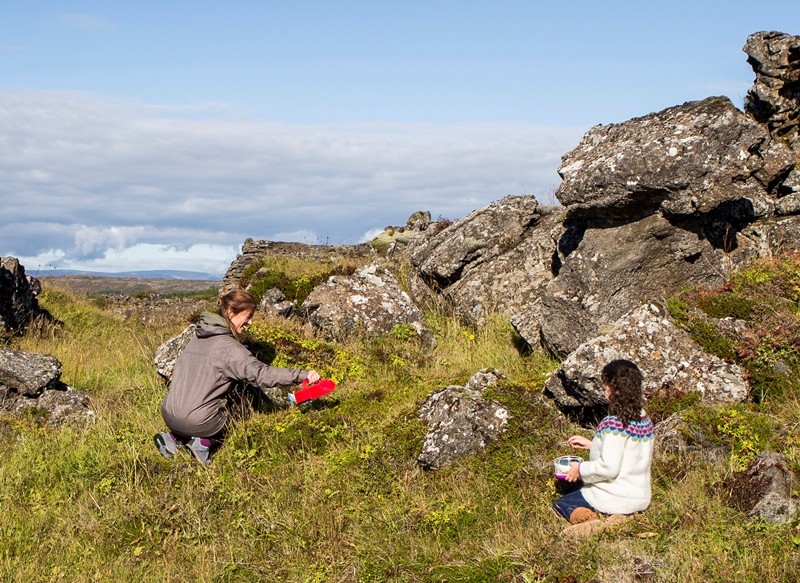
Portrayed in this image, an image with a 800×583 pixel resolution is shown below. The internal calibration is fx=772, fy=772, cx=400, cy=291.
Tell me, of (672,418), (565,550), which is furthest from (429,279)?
(565,550)

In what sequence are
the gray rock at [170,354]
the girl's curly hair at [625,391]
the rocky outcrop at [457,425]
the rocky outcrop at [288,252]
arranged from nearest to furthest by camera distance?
the girl's curly hair at [625,391] → the rocky outcrop at [457,425] → the gray rock at [170,354] → the rocky outcrop at [288,252]

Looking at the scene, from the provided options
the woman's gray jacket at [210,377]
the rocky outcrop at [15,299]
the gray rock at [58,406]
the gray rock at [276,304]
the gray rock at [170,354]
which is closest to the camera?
the woman's gray jacket at [210,377]

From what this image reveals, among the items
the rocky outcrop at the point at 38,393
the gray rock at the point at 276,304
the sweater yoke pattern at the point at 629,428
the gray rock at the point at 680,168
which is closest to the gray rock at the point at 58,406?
the rocky outcrop at the point at 38,393

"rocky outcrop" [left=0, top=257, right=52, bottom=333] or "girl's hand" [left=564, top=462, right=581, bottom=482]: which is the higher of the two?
"rocky outcrop" [left=0, top=257, right=52, bottom=333]

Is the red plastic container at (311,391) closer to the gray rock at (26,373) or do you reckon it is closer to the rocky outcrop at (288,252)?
the gray rock at (26,373)

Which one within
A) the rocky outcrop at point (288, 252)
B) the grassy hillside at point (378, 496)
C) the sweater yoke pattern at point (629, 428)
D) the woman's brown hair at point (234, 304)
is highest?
the woman's brown hair at point (234, 304)

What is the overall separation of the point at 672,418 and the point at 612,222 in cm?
485

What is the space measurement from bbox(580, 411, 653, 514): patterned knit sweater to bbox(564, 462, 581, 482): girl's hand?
24 cm

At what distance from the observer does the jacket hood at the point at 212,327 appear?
10219 millimetres

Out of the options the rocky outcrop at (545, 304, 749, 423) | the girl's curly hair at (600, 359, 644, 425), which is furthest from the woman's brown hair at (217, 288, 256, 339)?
the girl's curly hair at (600, 359, 644, 425)

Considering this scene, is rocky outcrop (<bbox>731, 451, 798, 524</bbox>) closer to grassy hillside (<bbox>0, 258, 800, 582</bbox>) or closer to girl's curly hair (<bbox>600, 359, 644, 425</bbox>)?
grassy hillside (<bbox>0, 258, 800, 582</bbox>)

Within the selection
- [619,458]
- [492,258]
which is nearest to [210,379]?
[619,458]

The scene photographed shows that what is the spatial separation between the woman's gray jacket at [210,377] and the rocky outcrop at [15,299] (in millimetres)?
9125

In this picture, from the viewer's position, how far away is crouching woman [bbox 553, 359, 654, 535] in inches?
287
